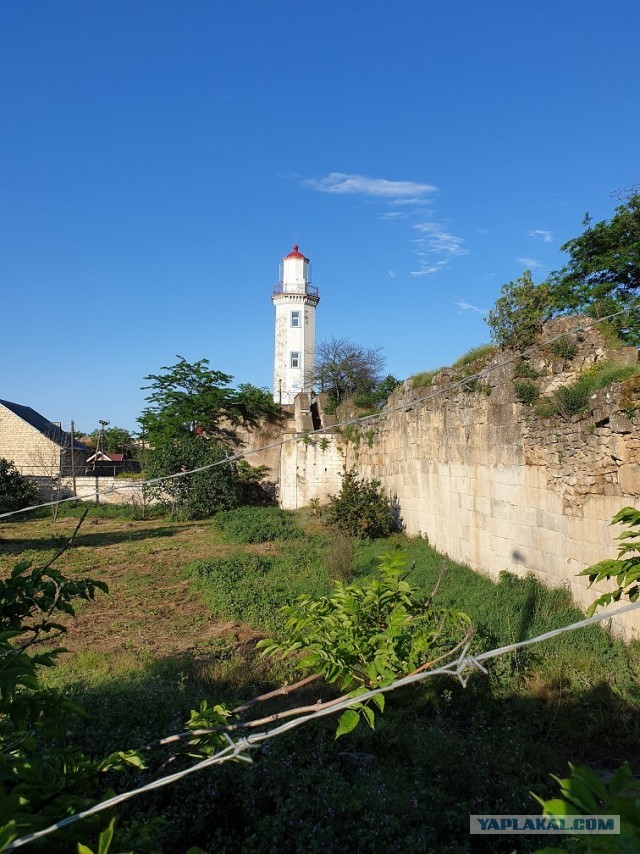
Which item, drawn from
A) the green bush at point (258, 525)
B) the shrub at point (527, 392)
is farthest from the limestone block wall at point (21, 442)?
the shrub at point (527, 392)

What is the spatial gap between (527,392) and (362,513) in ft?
20.7

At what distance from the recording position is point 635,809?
1.15 m

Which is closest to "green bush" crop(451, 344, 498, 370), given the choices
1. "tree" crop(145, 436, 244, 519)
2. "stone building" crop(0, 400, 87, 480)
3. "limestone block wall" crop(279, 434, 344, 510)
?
"limestone block wall" crop(279, 434, 344, 510)

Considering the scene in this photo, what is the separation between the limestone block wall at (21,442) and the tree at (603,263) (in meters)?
21.4

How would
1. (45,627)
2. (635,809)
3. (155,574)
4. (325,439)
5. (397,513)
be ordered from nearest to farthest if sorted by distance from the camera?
1. (635,809)
2. (45,627)
3. (155,574)
4. (397,513)
5. (325,439)

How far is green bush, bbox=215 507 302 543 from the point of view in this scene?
1435 cm

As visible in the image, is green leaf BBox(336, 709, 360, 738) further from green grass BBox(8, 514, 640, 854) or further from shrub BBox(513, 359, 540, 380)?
shrub BBox(513, 359, 540, 380)

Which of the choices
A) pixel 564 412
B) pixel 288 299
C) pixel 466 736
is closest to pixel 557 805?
pixel 466 736

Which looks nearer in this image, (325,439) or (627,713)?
(627,713)

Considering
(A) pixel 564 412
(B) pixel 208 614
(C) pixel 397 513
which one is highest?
(A) pixel 564 412

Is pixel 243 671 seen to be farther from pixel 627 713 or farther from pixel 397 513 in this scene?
pixel 397 513

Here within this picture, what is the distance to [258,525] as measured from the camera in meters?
15.1

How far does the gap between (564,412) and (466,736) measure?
12.6 feet

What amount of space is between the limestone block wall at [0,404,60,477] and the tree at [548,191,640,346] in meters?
21.4
